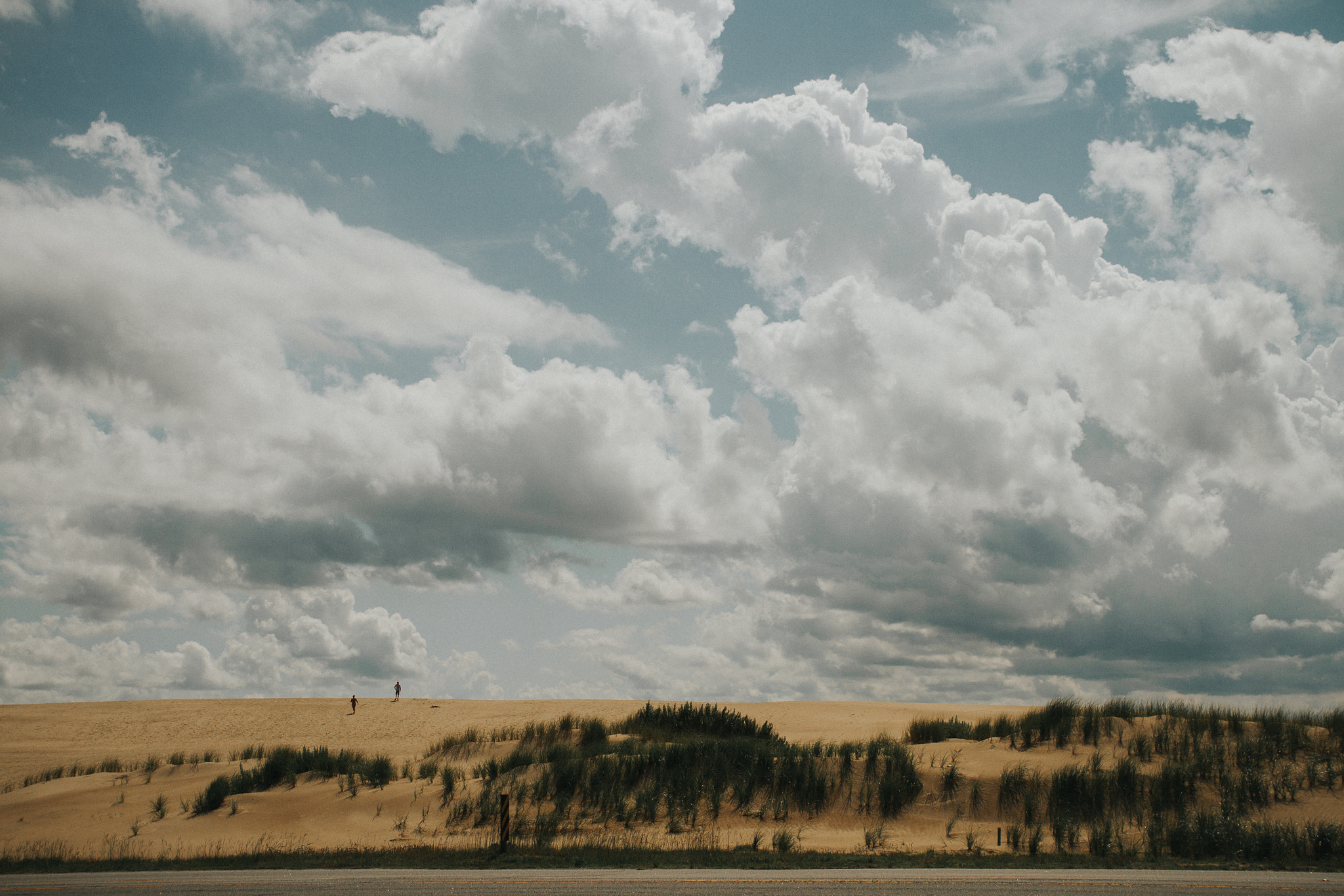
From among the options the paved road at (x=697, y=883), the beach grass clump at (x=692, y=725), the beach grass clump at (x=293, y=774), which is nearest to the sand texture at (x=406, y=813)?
the beach grass clump at (x=293, y=774)

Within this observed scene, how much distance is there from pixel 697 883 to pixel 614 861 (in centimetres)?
317

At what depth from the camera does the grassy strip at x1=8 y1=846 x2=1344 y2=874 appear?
1492 centimetres

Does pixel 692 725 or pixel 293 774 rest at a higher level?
pixel 692 725

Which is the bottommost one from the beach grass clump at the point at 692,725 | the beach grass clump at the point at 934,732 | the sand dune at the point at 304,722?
the sand dune at the point at 304,722

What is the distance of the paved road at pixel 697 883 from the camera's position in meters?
12.1

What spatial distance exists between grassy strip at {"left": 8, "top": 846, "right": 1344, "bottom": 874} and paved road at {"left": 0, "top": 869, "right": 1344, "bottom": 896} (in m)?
0.75

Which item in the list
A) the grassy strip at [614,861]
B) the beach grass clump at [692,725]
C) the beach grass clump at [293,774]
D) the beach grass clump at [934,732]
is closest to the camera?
the grassy strip at [614,861]

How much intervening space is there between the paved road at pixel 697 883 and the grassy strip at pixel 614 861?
0.75m

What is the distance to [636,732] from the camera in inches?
1170

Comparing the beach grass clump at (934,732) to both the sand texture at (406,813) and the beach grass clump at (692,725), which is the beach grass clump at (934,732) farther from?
the beach grass clump at (692,725)

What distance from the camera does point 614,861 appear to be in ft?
51.2

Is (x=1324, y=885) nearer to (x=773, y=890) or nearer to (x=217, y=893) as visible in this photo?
(x=773, y=890)

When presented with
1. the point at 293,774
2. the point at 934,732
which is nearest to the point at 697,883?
the point at 293,774

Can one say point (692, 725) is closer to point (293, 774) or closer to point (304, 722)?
point (293, 774)
